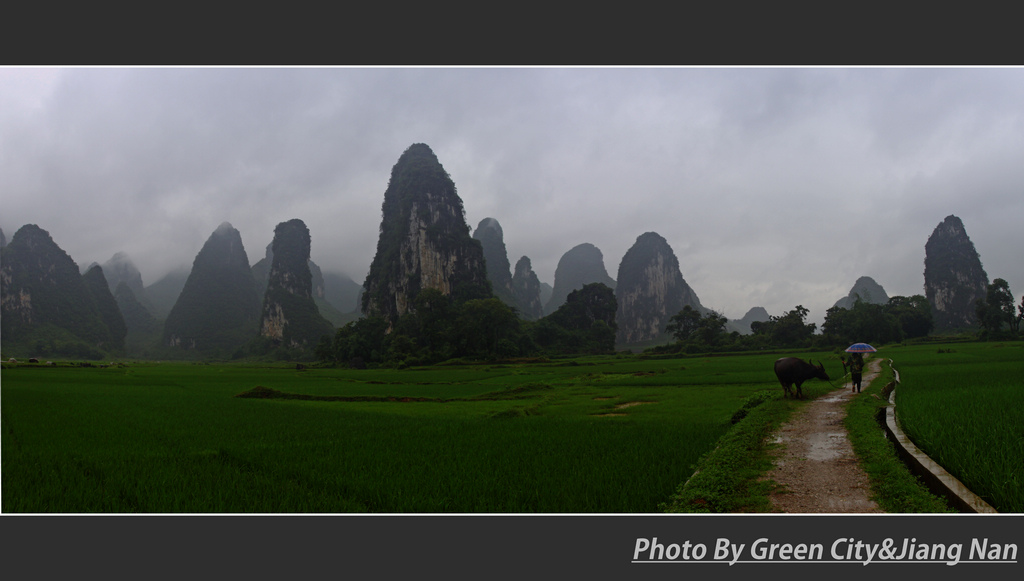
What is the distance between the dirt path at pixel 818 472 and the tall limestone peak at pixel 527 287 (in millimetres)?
105284

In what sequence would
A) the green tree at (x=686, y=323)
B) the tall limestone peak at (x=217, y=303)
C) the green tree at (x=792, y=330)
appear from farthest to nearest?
the tall limestone peak at (x=217, y=303) → the green tree at (x=686, y=323) → the green tree at (x=792, y=330)

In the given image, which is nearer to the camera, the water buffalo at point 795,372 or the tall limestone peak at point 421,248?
the water buffalo at point 795,372

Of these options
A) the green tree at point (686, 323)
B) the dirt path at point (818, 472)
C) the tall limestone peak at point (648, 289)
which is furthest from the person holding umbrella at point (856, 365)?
the tall limestone peak at point (648, 289)

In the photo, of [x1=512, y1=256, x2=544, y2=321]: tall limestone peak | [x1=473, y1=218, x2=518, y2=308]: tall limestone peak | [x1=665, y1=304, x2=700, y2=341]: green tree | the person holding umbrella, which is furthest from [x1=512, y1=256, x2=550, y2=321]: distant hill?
the person holding umbrella

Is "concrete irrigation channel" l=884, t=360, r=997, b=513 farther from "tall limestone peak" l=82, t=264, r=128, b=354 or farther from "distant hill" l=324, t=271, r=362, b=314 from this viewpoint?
"distant hill" l=324, t=271, r=362, b=314

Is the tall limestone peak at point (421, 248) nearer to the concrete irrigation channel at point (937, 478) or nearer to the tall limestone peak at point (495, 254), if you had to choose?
the tall limestone peak at point (495, 254)

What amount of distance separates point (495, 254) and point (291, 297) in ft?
146

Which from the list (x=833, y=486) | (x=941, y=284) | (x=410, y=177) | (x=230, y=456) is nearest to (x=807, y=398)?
(x=833, y=486)

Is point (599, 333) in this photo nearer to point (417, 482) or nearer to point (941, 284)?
point (941, 284)

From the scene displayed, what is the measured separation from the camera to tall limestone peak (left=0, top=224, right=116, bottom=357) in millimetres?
62062

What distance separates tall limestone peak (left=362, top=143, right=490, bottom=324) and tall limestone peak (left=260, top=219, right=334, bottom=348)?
1535 cm

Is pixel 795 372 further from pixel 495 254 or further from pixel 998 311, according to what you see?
pixel 495 254

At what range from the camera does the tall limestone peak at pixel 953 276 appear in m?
61.6

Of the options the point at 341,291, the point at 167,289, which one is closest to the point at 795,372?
the point at 341,291
